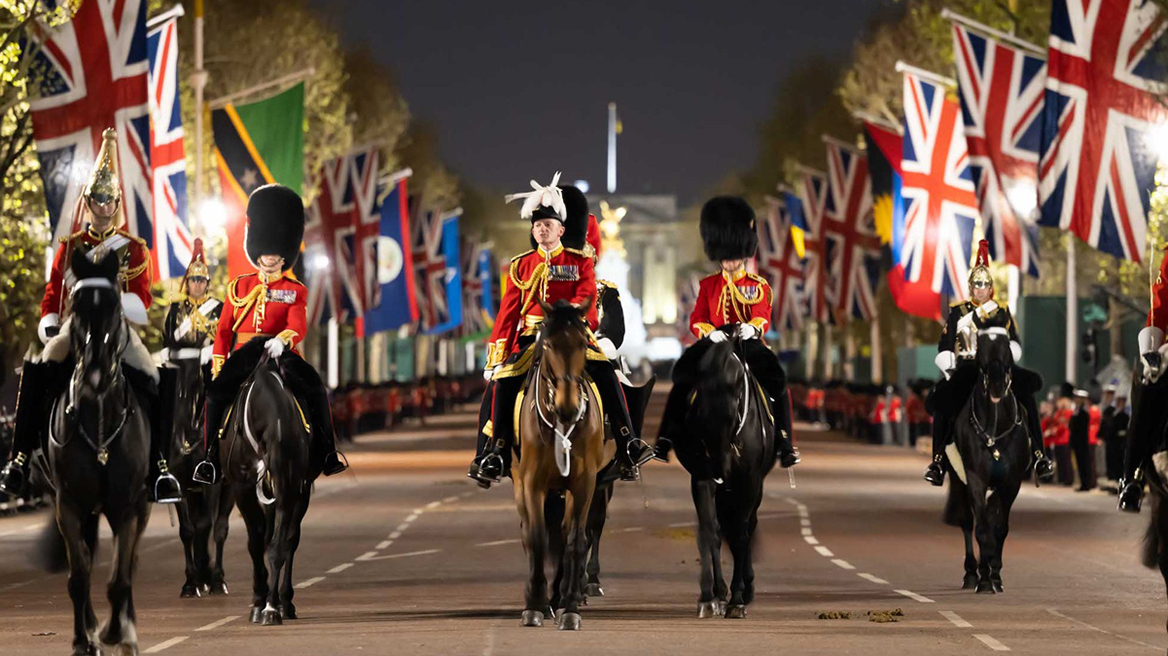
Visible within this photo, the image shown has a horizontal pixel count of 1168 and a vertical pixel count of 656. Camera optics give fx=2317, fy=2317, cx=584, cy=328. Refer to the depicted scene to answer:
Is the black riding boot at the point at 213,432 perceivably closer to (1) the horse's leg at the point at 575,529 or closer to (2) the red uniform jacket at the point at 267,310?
(2) the red uniform jacket at the point at 267,310

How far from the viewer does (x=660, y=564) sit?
23219 millimetres

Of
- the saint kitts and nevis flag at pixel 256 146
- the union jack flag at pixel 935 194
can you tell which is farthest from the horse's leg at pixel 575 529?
the union jack flag at pixel 935 194

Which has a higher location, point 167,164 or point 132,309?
point 167,164

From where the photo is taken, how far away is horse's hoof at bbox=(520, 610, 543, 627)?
648 inches

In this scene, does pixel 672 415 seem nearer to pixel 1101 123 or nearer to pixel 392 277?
pixel 1101 123

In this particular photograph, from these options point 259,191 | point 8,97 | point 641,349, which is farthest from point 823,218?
point 641,349

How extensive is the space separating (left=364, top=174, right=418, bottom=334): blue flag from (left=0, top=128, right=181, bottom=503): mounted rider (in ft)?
130

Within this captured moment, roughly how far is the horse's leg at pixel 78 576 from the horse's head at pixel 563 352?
11.3ft

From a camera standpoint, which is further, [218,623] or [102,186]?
[218,623]

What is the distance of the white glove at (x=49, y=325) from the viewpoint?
14930 millimetres

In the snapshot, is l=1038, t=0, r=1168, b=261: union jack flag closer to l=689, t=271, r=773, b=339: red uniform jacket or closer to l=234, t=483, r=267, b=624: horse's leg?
l=689, t=271, r=773, b=339: red uniform jacket

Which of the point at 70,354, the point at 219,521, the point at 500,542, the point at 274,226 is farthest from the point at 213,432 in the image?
the point at 500,542

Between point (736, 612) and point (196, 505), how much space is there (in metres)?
5.08

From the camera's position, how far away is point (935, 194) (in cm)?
4266
